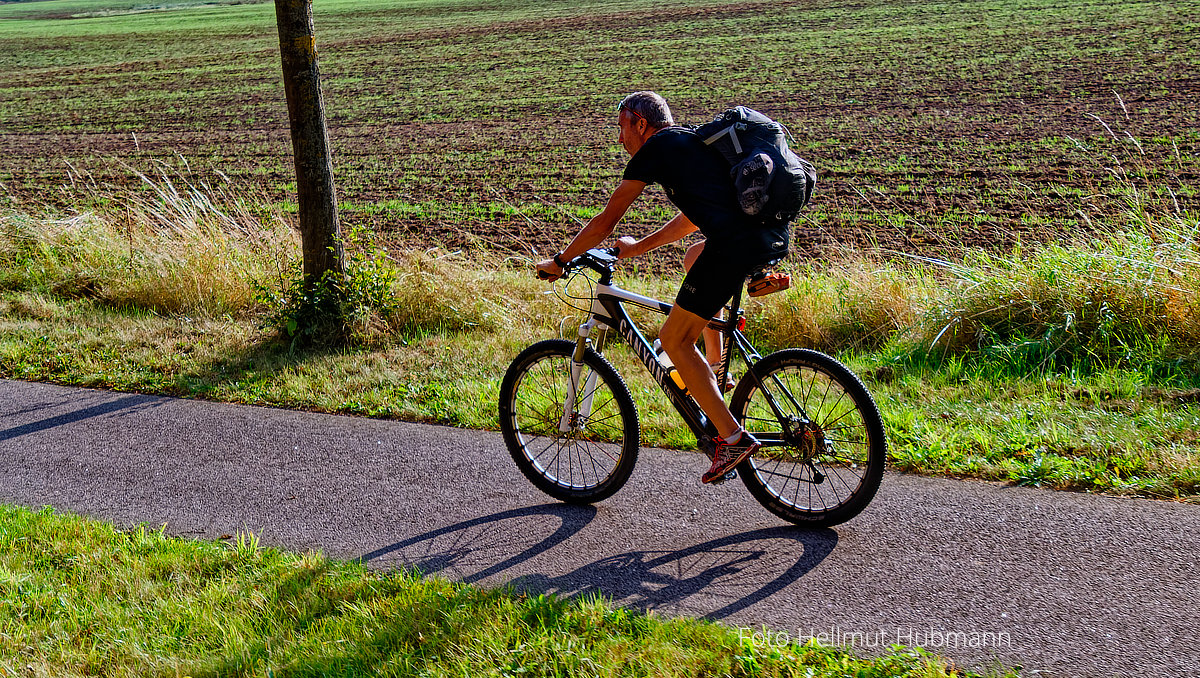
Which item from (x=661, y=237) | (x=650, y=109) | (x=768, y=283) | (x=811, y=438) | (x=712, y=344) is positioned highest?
(x=650, y=109)

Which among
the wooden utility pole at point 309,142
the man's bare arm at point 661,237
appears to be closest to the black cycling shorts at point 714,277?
the man's bare arm at point 661,237

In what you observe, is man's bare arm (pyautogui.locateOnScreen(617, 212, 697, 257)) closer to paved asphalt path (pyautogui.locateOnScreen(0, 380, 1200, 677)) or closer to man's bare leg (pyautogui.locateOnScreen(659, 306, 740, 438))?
man's bare leg (pyautogui.locateOnScreen(659, 306, 740, 438))

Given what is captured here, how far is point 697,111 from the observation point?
22172 millimetres

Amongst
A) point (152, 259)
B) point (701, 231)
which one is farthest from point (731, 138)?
point (152, 259)

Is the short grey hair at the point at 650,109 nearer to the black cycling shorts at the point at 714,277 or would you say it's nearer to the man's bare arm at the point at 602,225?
the man's bare arm at the point at 602,225

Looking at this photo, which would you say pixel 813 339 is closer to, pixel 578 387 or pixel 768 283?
pixel 578 387

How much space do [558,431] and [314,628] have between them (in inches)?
64.0

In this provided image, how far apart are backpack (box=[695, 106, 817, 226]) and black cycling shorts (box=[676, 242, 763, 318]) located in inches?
7.7

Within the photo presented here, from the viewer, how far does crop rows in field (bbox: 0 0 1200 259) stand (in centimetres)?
1326

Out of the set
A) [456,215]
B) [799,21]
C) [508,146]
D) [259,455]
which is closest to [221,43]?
[799,21]

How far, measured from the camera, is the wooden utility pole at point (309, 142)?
7051 millimetres

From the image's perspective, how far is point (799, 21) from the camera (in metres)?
37.2

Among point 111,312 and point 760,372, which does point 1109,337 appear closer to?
point 760,372

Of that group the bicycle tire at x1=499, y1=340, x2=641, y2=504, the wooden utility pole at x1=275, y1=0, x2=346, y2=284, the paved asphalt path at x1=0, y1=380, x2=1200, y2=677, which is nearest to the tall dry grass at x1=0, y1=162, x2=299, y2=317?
the wooden utility pole at x1=275, y1=0, x2=346, y2=284
